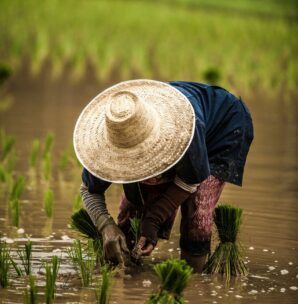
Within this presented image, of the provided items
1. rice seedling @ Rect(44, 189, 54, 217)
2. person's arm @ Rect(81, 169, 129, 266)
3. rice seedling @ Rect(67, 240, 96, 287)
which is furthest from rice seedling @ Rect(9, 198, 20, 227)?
person's arm @ Rect(81, 169, 129, 266)

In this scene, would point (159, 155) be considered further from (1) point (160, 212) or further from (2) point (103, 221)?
(2) point (103, 221)

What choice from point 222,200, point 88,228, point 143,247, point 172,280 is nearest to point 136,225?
point 143,247

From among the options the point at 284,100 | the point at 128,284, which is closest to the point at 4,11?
the point at 284,100

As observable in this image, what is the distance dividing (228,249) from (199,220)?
0.86 ft

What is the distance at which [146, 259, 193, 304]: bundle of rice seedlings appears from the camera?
349 cm

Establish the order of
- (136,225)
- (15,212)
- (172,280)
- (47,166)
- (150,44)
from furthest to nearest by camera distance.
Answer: (150,44)
(47,166)
(15,212)
(136,225)
(172,280)

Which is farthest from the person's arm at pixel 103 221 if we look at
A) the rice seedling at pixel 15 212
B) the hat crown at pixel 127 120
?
the rice seedling at pixel 15 212

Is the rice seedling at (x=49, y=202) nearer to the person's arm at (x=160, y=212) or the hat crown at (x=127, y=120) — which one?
the person's arm at (x=160, y=212)

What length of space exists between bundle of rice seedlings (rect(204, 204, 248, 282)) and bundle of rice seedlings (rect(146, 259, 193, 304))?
97cm

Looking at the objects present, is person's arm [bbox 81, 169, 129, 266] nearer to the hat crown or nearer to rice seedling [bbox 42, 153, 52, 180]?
the hat crown

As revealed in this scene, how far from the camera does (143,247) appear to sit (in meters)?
4.12

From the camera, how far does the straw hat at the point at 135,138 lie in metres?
3.91

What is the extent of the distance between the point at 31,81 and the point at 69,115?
7.45 ft

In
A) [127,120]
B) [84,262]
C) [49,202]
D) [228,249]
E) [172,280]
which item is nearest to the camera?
[172,280]
